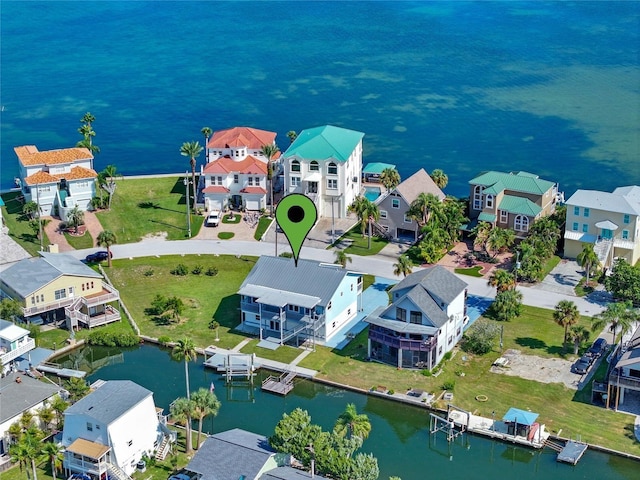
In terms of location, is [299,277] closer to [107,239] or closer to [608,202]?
Result: [107,239]

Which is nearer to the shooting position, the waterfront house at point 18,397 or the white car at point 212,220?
the waterfront house at point 18,397

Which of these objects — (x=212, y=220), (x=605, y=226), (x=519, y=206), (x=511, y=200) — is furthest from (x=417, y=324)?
(x=212, y=220)

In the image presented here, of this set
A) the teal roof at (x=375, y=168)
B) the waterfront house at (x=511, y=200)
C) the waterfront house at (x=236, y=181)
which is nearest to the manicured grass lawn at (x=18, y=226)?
the waterfront house at (x=236, y=181)

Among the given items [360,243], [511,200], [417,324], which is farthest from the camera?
[360,243]

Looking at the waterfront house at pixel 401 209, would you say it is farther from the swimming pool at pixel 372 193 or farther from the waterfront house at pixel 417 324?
the waterfront house at pixel 417 324

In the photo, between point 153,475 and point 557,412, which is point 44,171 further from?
point 557,412

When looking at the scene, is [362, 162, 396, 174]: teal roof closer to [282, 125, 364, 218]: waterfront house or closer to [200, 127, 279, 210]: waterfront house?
[282, 125, 364, 218]: waterfront house
